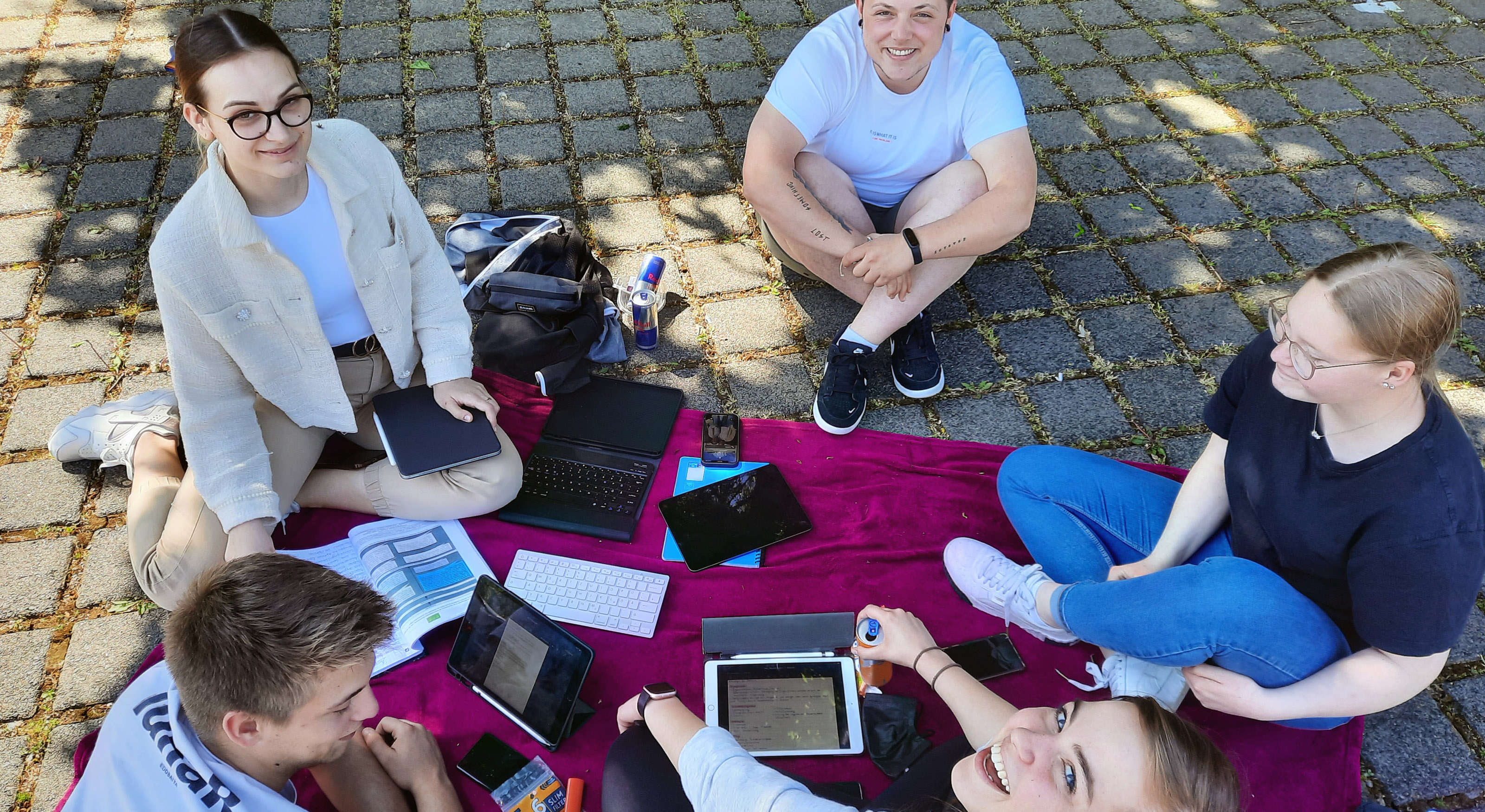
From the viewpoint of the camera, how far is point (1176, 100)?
527 centimetres

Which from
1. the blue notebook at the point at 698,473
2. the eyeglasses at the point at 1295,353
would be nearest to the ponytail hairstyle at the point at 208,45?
the blue notebook at the point at 698,473

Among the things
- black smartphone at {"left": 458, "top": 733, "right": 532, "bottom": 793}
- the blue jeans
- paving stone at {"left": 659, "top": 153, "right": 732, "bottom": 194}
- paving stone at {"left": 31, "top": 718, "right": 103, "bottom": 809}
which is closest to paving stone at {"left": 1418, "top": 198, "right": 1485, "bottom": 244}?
the blue jeans

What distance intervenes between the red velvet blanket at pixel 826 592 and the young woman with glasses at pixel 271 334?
0.88 ft

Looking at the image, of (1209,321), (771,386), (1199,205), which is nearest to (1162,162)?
(1199,205)

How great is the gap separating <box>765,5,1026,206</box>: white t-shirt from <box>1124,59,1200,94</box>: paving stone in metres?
2.04

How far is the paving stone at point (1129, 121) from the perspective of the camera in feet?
16.7

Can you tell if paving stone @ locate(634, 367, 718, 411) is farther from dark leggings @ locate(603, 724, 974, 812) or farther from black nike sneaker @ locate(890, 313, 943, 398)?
dark leggings @ locate(603, 724, 974, 812)

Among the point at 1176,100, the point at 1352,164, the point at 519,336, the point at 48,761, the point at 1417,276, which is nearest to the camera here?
the point at 1417,276

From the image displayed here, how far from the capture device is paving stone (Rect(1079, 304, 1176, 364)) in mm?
4121

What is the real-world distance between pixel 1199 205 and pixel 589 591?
352cm

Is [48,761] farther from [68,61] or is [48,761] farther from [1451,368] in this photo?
[1451,368]

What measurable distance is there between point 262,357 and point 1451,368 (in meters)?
4.58

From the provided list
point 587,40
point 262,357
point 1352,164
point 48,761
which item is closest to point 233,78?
point 262,357

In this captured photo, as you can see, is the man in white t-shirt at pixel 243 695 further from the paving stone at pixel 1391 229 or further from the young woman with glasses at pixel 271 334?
the paving stone at pixel 1391 229
